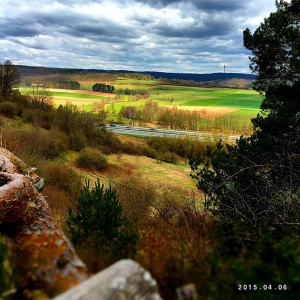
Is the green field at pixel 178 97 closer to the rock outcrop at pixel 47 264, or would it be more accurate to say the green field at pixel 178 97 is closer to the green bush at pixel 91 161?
the green bush at pixel 91 161

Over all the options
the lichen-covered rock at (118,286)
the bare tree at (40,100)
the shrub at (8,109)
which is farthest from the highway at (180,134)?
the lichen-covered rock at (118,286)

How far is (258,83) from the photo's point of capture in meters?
13.1

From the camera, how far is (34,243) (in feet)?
14.4

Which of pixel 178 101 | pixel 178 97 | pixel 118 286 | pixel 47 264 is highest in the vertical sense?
pixel 178 97

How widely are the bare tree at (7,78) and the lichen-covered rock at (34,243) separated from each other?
48637 millimetres

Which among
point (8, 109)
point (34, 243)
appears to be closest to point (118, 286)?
point (34, 243)

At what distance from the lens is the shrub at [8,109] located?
146 feet

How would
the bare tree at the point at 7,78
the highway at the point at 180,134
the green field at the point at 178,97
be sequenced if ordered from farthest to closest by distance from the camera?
the green field at the point at 178,97
the highway at the point at 180,134
the bare tree at the point at 7,78

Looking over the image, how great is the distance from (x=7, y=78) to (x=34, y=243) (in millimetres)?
52030

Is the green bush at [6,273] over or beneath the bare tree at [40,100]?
beneath

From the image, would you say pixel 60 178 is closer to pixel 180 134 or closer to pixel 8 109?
pixel 8 109

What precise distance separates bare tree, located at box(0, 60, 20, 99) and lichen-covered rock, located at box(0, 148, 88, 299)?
48637 mm

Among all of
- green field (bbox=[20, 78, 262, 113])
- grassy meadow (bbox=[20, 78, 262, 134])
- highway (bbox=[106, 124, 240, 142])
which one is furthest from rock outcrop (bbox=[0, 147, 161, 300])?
green field (bbox=[20, 78, 262, 113])

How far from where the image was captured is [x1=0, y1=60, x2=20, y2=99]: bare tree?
5012cm
